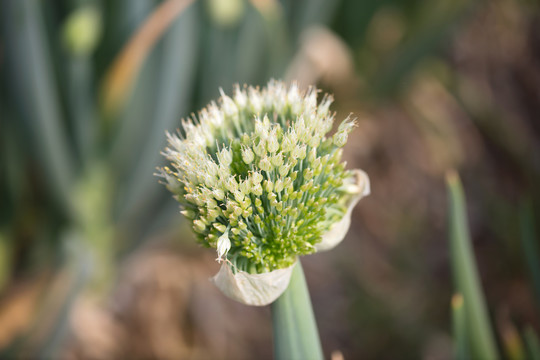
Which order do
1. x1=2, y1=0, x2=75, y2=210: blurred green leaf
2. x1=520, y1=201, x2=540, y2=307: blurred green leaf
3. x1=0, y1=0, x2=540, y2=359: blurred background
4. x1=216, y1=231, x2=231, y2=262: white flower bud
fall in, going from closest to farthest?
x1=216, y1=231, x2=231, y2=262: white flower bud → x1=520, y1=201, x2=540, y2=307: blurred green leaf → x1=2, y1=0, x2=75, y2=210: blurred green leaf → x1=0, y1=0, x2=540, y2=359: blurred background

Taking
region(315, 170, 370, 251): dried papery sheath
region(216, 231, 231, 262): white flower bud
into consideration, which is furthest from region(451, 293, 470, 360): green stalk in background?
region(216, 231, 231, 262): white flower bud

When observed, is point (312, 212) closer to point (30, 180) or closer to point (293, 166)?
point (293, 166)

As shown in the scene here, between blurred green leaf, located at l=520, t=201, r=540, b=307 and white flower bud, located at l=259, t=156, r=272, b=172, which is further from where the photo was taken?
blurred green leaf, located at l=520, t=201, r=540, b=307

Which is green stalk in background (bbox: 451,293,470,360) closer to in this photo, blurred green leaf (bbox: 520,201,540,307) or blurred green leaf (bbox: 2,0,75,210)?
blurred green leaf (bbox: 520,201,540,307)

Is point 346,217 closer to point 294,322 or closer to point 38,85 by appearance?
point 294,322

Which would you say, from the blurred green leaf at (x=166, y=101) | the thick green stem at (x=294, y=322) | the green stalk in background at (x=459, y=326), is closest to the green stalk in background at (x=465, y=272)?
the green stalk in background at (x=459, y=326)

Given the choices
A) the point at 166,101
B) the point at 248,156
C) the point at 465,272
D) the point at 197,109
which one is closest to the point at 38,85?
the point at 166,101

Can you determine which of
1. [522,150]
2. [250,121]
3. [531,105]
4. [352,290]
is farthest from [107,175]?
[531,105]
